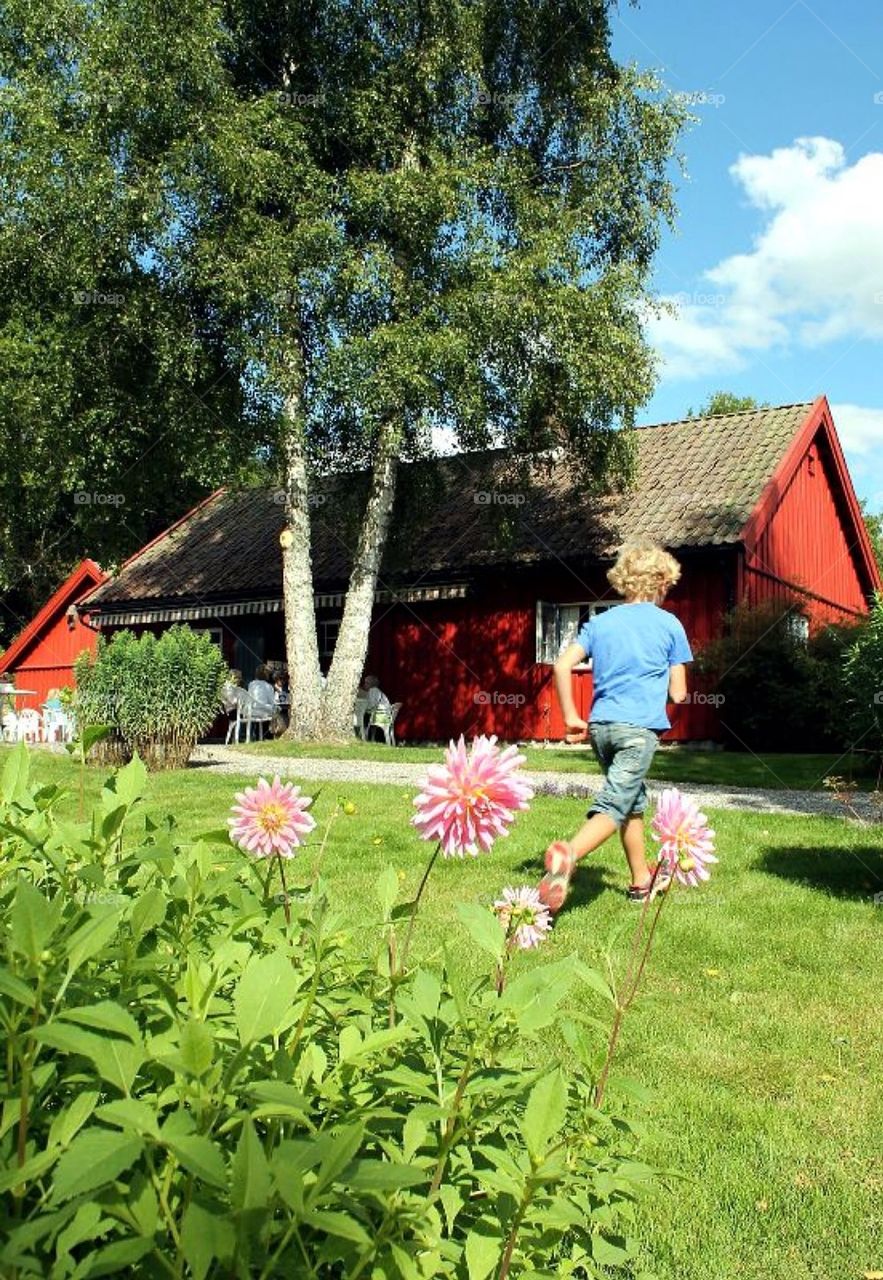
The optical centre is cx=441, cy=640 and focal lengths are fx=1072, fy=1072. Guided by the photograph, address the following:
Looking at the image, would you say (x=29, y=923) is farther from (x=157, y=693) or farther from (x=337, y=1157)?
(x=157, y=693)

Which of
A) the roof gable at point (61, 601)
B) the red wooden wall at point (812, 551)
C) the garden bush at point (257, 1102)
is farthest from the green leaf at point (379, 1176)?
the roof gable at point (61, 601)

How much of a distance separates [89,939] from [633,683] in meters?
4.46

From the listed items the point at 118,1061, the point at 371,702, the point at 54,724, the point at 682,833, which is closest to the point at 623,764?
the point at 682,833

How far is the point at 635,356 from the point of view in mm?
16500

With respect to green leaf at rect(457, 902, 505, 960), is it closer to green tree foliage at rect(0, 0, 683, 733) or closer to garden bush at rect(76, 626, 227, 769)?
garden bush at rect(76, 626, 227, 769)

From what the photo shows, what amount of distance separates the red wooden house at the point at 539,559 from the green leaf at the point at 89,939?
1750 centimetres

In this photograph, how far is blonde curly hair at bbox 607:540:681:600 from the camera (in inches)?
216

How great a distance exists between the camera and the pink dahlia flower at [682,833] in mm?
2031

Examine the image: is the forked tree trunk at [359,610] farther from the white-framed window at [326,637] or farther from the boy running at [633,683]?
the boy running at [633,683]

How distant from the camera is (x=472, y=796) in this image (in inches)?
61.9

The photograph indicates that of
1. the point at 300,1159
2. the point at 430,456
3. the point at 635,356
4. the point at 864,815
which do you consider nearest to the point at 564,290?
the point at 635,356

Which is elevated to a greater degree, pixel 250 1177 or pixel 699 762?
pixel 250 1177

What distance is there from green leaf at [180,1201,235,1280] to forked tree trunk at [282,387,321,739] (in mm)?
16535

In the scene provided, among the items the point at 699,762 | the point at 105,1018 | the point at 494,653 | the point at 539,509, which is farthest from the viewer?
the point at 539,509
